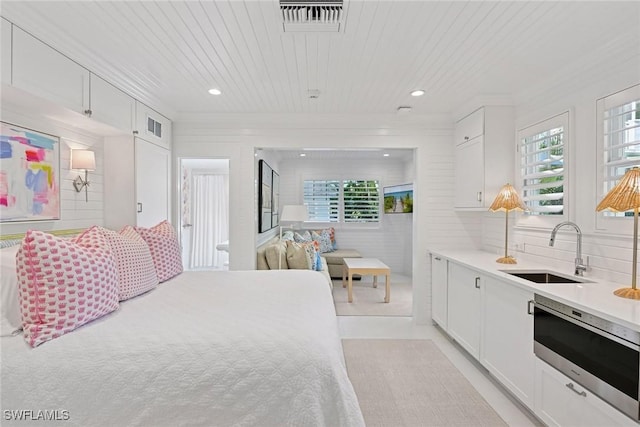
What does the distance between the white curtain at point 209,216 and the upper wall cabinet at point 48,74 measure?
3.97 metres

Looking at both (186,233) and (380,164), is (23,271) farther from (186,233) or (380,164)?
(380,164)

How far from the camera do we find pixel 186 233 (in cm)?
625

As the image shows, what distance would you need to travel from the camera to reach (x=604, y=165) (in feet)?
7.25

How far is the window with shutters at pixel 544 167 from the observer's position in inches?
103

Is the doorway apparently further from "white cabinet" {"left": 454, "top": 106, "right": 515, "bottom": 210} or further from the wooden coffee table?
"white cabinet" {"left": 454, "top": 106, "right": 515, "bottom": 210}

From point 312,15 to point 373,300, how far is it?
4.06 meters

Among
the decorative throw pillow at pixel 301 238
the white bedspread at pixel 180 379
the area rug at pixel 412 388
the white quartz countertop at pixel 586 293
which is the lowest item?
the area rug at pixel 412 388

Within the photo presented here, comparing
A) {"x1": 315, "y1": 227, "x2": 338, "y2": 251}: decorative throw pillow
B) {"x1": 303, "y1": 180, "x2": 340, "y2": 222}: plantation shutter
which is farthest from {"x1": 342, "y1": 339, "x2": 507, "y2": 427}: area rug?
{"x1": 303, "y1": 180, "x2": 340, "y2": 222}: plantation shutter

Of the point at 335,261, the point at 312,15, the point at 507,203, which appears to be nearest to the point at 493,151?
the point at 507,203

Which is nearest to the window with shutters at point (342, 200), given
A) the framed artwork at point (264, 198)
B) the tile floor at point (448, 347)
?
the framed artwork at point (264, 198)

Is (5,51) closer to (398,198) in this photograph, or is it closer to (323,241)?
(323,241)

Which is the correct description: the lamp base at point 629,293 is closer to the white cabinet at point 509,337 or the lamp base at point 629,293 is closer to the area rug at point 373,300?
the white cabinet at point 509,337

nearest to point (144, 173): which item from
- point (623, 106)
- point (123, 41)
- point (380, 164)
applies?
point (123, 41)

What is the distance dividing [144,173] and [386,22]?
261cm
